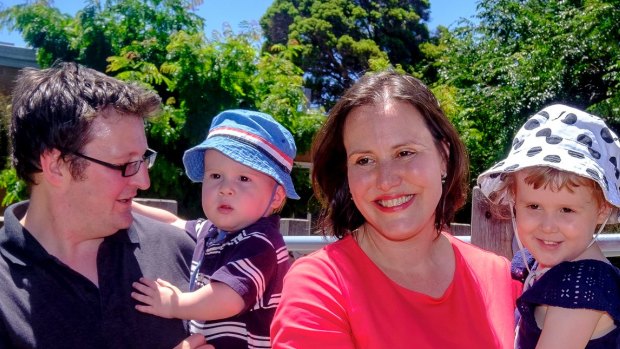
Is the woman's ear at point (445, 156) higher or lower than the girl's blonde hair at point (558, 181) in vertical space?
higher

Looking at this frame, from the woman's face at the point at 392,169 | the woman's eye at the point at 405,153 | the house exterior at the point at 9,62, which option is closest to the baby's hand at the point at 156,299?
the woman's face at the point at 392,169

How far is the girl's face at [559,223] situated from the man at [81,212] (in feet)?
3.69

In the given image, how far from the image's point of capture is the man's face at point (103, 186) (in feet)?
8.14

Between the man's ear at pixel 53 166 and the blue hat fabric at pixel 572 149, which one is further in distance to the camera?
the man's ear at pixel 53 166

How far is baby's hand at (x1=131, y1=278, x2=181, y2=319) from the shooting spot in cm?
242

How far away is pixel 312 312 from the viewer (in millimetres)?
1886

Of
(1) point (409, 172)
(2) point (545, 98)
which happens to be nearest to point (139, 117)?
(1) point (409, 172)

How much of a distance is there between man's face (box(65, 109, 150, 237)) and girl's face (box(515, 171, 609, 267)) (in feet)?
4.37

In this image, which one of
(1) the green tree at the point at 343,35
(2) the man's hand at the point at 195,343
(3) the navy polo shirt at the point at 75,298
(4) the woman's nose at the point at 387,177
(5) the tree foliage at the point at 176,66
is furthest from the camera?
(1) the green tree at the point at 343,35

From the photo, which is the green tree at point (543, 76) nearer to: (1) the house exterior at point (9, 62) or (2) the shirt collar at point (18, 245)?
(1) the house exterior at point (9, 62)

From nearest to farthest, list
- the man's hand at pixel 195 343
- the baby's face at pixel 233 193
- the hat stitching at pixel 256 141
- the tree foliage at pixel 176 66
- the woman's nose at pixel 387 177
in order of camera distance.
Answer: the woman's nose at pixel 387 177
the man's hand at pixel 195 343
the baby's face at pixel 233 193
the hat stitching at pixel 256 141
the tree foliage at pixel 176 66

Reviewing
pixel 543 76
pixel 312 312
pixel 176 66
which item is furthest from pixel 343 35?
pixel 312 312

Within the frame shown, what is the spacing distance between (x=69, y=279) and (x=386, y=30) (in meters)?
24.9

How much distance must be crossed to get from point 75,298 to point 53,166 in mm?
448
